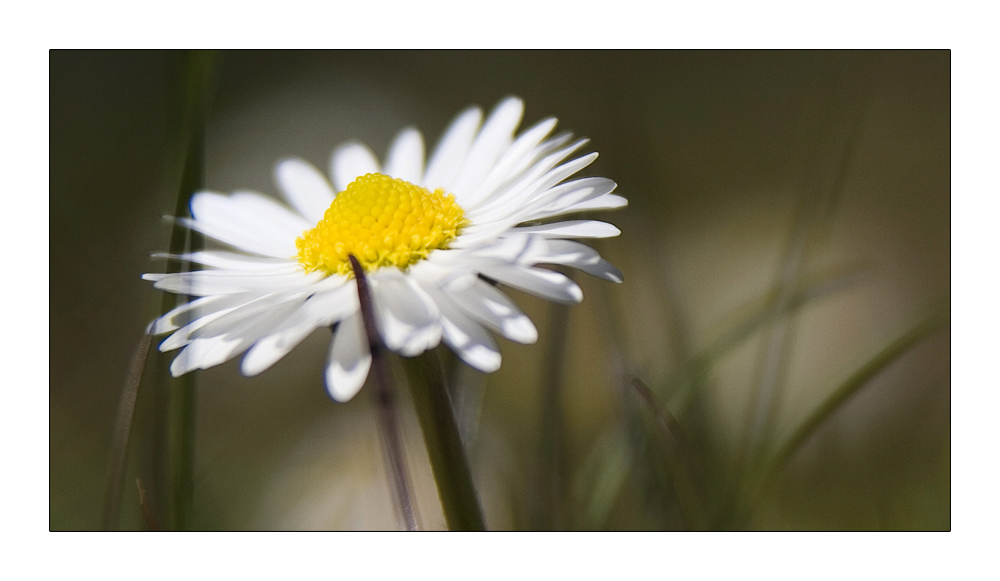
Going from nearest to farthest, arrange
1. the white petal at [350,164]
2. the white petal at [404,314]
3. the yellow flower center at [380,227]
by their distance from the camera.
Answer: the white petal at [404,314], the yellow flower center at [380,227], the white petal at [350,164]

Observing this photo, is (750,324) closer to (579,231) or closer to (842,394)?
(842,394)

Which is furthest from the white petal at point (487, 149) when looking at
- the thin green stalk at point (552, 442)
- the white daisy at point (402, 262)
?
the thin green stalk at point (552, 442)

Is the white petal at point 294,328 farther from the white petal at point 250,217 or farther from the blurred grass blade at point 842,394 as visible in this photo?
the blurred grass blade at point 842,394

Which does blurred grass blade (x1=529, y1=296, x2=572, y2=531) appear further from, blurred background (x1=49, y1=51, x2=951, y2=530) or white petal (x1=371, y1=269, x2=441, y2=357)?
white petal (x1=371, y1=269, x2=441, y2=357)

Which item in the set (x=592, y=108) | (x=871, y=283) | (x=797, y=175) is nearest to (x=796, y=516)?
(x=871, y=283)

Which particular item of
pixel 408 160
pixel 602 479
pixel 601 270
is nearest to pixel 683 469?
pixel 602 479

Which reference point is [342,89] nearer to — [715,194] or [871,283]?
[715,194]
